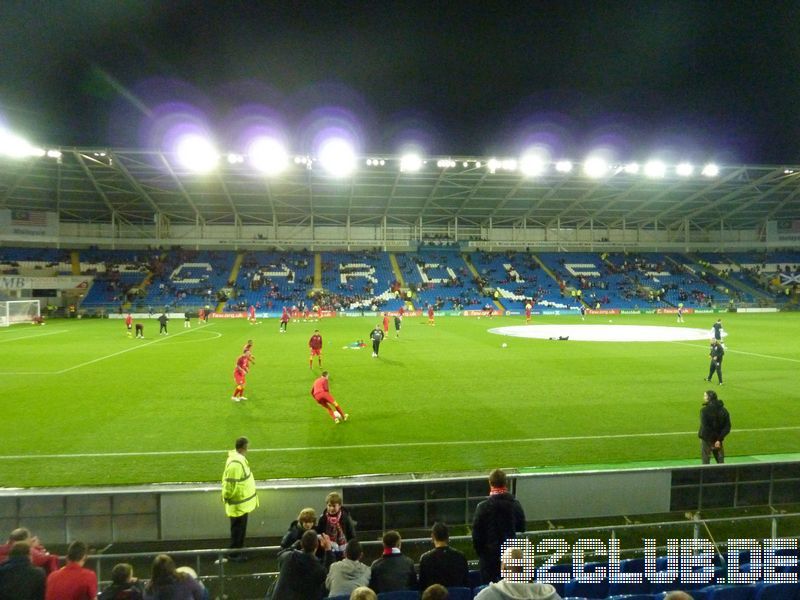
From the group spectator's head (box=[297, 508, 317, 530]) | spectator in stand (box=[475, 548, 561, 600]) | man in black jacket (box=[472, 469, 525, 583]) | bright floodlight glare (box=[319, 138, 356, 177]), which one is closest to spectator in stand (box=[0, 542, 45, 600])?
spectator's head (box=[297, 508, 317, 530])

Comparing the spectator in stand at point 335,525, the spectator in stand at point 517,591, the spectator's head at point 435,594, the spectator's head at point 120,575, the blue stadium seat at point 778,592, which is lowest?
the spectator in stand at point 335,525

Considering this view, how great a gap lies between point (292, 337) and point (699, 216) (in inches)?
2221

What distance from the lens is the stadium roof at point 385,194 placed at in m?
45.3

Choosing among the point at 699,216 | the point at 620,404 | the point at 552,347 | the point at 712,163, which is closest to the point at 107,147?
the point at 552,347

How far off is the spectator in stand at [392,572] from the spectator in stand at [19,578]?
9.23 ft

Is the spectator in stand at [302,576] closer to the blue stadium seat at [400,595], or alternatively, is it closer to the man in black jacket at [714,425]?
the blue stadium seat at [400,595]

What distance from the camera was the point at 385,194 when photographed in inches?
2076

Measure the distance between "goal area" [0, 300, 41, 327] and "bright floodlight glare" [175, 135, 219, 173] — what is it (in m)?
19.1

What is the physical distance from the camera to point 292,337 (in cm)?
3058

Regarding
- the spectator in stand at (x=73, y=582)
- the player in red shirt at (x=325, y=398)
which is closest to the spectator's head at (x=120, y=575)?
the spectator in stand at (x=73, y=582)

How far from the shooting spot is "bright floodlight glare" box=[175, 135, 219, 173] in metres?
38.3

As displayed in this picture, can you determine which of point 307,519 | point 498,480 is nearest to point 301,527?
point 307,519

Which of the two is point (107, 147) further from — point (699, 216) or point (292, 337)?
point (699, 216)

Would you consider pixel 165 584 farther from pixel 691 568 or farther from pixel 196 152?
pixel 196 152
